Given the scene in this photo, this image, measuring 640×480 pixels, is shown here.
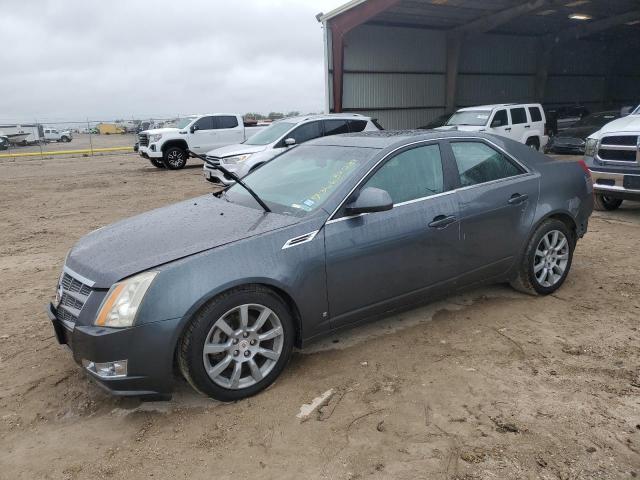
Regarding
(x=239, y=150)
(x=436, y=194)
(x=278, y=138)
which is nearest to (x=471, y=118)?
(x=278, y=138)

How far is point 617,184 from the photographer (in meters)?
7.23

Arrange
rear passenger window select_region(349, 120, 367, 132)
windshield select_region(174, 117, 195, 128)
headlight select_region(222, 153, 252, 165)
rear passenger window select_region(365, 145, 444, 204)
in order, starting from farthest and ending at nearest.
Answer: windshield select_region(174, 117, 195, 128) → rear passenger window select_region(349, 120, 367, 132) → headlight select_region(222, 153, 252, 165) → rear passenger window select_region(365, 145, 444, 204)

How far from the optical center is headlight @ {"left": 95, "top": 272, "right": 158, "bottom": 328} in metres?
2.80

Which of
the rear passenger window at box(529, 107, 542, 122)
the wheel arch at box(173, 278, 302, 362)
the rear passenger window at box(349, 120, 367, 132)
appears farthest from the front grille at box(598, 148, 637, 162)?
the rear passenger window at box(529, 107, 542, 122)

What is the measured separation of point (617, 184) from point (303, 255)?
234 inches

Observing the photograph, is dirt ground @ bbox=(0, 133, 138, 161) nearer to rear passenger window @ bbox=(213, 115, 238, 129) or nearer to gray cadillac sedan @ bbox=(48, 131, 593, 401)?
rear passenger window @ bbox=(213, 115, 238, 129)

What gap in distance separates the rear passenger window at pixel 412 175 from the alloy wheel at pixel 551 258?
50.5 inches

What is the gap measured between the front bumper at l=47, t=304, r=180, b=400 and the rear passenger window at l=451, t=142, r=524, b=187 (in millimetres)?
2537

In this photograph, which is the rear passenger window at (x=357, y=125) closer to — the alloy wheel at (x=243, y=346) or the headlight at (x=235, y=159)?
the headlight at (x=235, y=159)

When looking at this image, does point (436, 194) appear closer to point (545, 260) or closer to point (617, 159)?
point (545, 260)

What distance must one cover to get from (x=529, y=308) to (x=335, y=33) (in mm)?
15656

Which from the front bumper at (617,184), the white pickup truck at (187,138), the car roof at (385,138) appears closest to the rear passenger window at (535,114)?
the front bumper at (617,184)

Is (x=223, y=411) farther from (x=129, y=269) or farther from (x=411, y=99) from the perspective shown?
(x=411, y=99)

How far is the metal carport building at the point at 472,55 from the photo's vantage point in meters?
19.0
